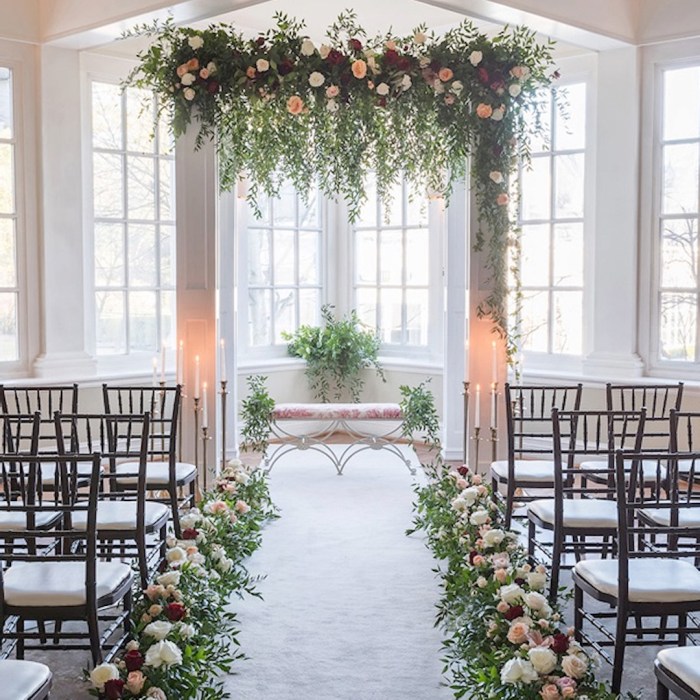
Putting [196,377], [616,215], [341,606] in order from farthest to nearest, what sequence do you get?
[616,215] < [196,377] < [341,606]

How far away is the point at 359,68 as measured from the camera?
20.6 ft

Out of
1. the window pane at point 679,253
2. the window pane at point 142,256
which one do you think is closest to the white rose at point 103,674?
the window pane at point 142,256

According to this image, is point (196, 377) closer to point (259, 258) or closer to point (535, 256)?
point (259, 258)

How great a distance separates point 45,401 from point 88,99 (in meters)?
2.35

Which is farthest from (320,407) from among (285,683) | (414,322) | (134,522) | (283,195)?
(285,683)

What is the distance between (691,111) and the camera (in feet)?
24.1

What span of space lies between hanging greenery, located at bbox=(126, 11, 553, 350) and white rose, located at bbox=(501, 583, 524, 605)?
3682 millimetres

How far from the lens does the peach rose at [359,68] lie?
6281mm

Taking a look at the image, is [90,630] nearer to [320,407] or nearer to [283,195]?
[320,407]

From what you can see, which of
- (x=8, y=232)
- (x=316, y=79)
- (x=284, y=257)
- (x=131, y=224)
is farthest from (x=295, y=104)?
(x=284, y=257)

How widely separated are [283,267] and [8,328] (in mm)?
2651

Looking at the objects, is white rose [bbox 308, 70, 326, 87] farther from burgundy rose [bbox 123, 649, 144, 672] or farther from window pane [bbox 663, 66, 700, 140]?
burgundy rose [bbox 123, 649, 144, 672]

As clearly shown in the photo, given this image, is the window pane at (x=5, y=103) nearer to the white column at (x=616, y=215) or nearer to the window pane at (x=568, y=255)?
the window pane at (x=568, y=255)

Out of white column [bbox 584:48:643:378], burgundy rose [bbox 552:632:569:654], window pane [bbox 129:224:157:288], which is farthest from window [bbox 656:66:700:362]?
burgundy rose [bbox 552:632:569:654]
